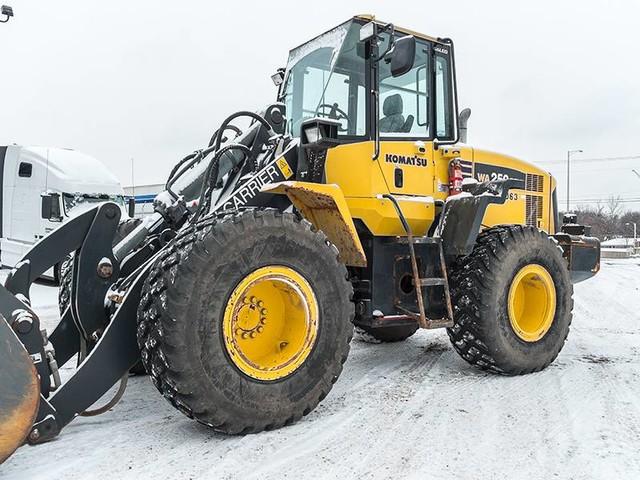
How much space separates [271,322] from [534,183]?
3779 mm

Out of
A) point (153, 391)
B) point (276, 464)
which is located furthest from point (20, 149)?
point (276, 464)

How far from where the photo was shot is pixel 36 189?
1214 cm

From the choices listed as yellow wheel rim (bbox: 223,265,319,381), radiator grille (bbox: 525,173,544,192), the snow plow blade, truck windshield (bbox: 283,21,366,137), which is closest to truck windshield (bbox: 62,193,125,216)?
truck windshield (bbox: 283,21,366,137)

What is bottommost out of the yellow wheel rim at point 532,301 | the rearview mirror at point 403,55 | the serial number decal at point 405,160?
the yellow wheel rim at point 532,301

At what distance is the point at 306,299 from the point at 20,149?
11127 millimetres

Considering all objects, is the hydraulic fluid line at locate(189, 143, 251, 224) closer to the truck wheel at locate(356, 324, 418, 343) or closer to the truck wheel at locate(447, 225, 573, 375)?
the truck wheel at locate(447, 225, 573, 375)

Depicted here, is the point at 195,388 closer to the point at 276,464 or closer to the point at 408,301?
the point at 276,464

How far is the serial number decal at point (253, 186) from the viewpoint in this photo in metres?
4.00

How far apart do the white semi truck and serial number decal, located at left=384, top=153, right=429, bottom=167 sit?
8.82 meters

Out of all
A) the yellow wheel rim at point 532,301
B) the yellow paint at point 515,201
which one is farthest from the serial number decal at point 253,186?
the yellow wheel rim at point 532,301

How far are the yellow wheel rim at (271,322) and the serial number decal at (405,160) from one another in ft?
5.31

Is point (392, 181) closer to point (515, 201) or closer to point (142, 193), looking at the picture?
point (515, 201)

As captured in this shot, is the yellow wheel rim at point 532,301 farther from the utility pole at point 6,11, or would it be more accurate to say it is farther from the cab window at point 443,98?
the utility pole at point 6,11

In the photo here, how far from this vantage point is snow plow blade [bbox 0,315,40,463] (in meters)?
2.61
